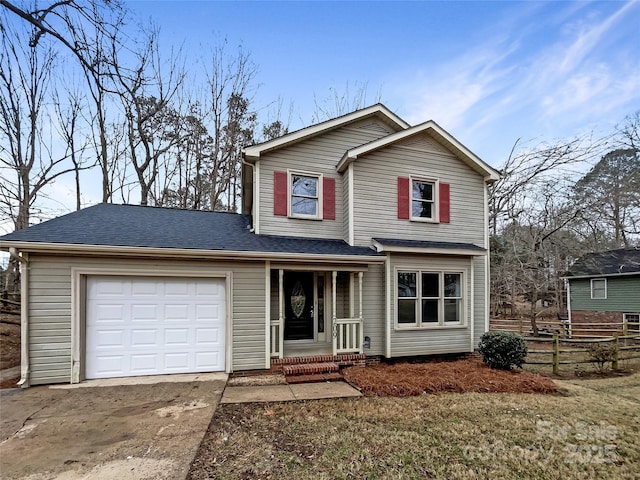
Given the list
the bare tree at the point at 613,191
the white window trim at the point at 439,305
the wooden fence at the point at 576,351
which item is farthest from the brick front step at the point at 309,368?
the bare tree at the point at 613,191

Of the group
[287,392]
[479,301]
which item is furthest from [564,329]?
[287,392]

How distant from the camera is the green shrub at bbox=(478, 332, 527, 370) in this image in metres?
7.75

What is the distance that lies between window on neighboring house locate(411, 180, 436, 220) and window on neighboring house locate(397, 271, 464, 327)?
1766mm

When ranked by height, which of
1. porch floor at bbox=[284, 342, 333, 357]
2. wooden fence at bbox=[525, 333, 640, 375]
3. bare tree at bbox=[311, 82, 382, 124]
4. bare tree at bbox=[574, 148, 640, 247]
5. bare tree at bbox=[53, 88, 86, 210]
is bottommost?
wooden fence at bbox=[525, 333, 640, 375]

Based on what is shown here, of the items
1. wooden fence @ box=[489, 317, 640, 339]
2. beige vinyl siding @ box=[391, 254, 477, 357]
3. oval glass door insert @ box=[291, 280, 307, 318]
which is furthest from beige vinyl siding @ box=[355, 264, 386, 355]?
wooden fence @ box=[489, 317, 640, 339]

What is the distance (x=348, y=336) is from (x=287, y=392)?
7.84 feet

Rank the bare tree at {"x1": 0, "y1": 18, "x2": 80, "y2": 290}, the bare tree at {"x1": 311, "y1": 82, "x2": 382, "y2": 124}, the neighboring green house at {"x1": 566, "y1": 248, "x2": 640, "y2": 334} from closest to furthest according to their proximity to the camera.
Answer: the bare tree at {"x1": 0, "y1": 18, "x2": 80, "y2": 290} < the neighboring green house at {"x1": 566, "y1": 248, "x2": 640, "y2": 334} < the bare tree at {"x1": 311, "y1": 82, "x2": 382, "y2": 124}

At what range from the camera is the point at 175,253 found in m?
6.79

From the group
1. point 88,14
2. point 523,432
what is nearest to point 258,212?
point 88,14

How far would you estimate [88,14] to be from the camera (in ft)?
20.0

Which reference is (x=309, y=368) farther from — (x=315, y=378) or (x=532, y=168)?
(x=532, y=168)

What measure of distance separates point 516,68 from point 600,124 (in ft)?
16.3

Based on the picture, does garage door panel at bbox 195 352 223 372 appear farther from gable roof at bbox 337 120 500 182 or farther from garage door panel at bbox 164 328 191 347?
gable roof at bbox 337 120 500 182

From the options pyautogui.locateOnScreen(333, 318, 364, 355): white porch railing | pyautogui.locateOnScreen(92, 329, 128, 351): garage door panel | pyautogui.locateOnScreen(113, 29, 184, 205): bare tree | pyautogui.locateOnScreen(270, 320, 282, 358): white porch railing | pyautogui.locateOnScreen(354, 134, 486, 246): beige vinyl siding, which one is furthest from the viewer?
pyautogui.locateOnScreen(113, 29, 184, 205): bare tree
